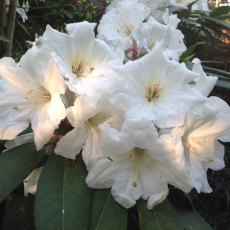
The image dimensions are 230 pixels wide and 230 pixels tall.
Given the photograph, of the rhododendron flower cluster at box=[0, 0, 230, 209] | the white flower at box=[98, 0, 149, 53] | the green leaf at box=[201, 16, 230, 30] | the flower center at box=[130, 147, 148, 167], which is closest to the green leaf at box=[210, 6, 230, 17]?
the green leaf at box=[201, 16, 230, 30]

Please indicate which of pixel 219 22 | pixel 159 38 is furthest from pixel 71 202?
pixel 219 22

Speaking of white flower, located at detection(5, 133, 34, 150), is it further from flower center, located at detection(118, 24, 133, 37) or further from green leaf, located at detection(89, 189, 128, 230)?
flower center, located at detection(118, 24, 133, 37)

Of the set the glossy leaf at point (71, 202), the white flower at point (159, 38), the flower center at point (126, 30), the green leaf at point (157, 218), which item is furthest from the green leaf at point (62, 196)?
the flower center at point (126, 30)

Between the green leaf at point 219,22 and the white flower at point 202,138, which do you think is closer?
the white flower at point 202,138

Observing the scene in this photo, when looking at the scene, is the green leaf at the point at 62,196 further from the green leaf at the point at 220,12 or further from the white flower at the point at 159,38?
the green leaf at the point at 220,12

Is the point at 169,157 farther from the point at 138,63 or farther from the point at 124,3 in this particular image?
the point at 124,3

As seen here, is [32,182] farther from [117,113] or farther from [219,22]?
[219,22]

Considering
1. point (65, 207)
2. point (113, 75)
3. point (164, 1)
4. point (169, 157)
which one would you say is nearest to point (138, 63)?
point (113, 75)
